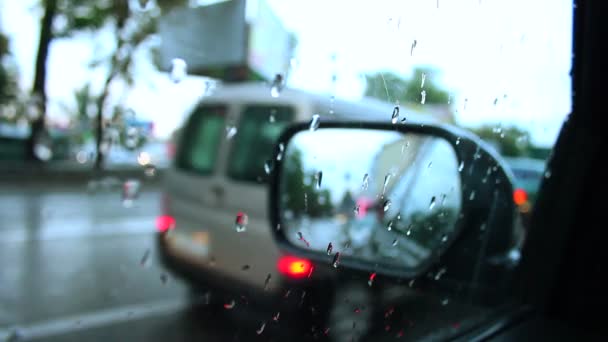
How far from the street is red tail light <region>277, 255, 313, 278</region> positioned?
293 mm

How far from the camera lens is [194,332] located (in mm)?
3330

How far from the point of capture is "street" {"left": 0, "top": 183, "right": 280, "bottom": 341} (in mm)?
3418

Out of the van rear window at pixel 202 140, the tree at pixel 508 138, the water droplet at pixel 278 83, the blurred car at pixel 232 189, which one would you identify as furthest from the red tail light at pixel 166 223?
the tree at pixel 508 138

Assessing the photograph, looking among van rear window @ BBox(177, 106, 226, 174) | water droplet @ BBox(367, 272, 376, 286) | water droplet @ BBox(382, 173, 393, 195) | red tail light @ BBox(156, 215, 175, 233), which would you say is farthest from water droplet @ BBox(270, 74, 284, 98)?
red tail light @ BBox(156, 215, 175, 233)

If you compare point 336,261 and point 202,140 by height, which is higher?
point 202,140

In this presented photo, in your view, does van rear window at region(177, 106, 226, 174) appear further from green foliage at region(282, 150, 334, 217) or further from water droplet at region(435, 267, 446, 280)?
water droplet at region(435, 267, 446, 280)

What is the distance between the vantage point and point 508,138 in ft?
7.68

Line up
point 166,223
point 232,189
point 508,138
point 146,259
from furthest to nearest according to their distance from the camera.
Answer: point 146,259 → point 166,223 → point 232,189 → point 508,138

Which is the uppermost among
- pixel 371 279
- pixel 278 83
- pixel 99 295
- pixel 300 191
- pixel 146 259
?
pixel 278 83

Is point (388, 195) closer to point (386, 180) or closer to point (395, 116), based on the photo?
A: point (386, 180)

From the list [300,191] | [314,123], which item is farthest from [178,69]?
[300,191]

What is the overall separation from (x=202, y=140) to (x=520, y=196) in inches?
93.3

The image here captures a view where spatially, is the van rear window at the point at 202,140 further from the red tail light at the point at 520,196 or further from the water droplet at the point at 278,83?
the red tail light at the point at 520,196

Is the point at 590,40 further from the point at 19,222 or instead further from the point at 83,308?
the point at 19,222
